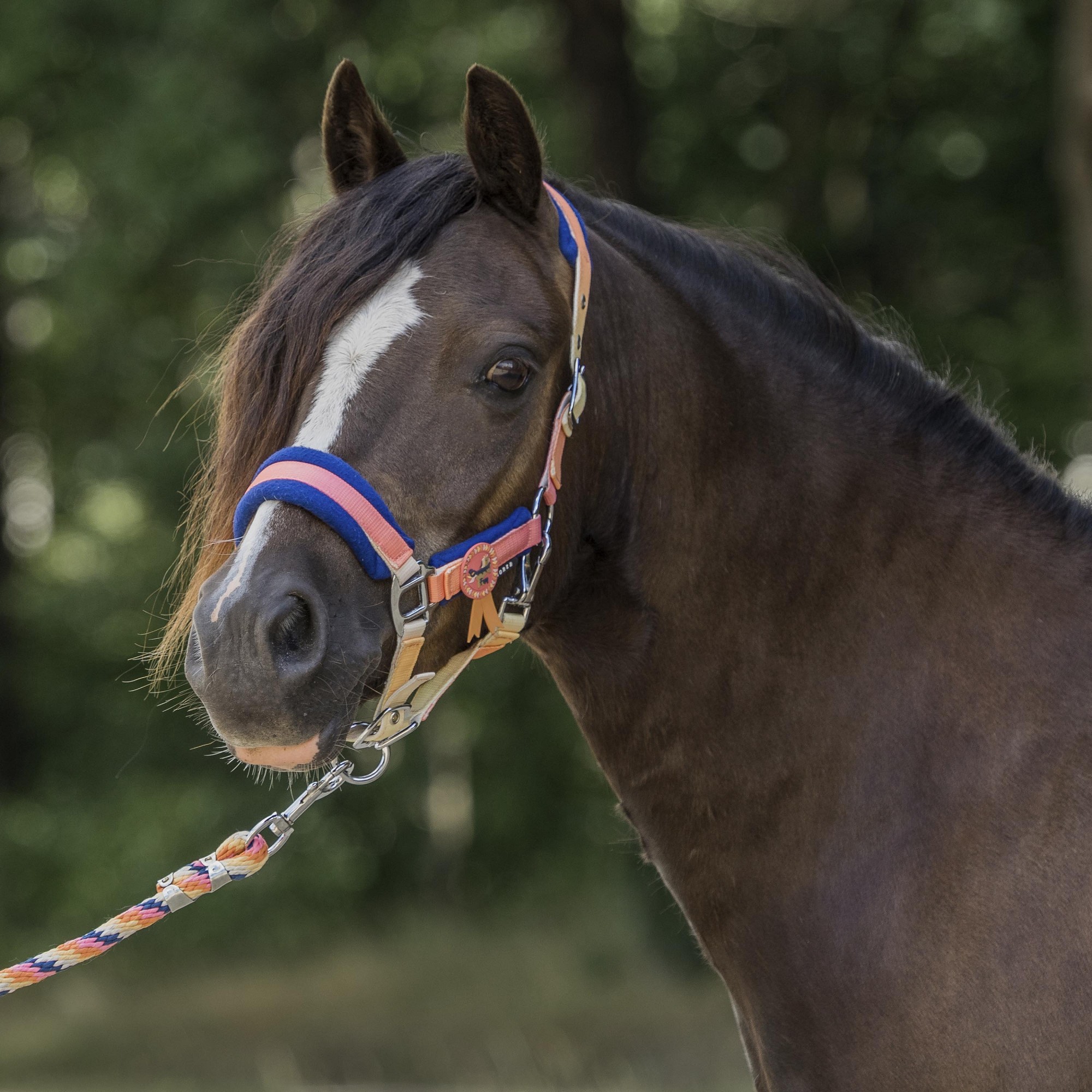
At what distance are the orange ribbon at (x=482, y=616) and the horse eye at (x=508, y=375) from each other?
397 mm

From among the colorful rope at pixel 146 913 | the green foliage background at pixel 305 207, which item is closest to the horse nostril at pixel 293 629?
the colorful rope at pixel 146 913

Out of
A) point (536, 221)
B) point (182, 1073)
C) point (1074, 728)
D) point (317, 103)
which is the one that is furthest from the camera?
point (317, 103)

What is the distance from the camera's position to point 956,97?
8.79m

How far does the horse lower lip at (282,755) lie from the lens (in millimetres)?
2076

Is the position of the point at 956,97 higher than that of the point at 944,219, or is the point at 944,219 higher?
the point at 956,97

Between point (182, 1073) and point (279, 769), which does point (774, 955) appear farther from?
point (182, 1073)

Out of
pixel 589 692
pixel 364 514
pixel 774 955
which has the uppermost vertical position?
pixel 364 514

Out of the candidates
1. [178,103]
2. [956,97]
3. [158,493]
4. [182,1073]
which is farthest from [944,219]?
[182,1073]

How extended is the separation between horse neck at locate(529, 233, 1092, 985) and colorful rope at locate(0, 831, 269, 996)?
770 mm

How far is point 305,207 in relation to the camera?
7.27 meters

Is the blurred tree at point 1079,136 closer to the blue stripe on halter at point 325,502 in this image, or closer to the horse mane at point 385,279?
the horse mane at point 385,279

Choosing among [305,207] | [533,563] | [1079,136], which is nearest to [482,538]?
[533,563]

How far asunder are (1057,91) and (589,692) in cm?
704

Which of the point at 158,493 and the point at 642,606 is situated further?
the point at 158,493
